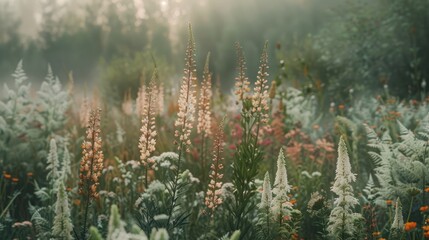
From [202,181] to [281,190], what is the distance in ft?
6.64

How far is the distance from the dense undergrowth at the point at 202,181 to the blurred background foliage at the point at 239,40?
1.44 metres

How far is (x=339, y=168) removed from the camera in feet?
10.6

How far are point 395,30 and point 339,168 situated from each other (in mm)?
10542

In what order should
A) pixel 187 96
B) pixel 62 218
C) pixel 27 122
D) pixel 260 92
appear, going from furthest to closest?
pixel 27 122
pixel 260 92
pixel 187 96
pixel 62 218

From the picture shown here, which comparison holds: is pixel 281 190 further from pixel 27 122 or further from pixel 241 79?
pixel 27 122

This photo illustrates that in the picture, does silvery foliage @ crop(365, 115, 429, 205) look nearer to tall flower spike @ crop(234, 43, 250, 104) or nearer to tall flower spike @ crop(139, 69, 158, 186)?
tall flower spike @ crop(234, 43, 250, 104)

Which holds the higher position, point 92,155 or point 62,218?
point 92,155

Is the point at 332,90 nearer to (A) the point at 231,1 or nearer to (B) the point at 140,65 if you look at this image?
(B) the point at 140,65

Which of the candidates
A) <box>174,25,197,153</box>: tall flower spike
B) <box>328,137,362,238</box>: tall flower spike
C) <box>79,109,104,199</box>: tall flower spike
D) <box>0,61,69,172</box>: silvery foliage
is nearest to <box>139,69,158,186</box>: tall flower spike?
<box>174,25,197,153</box>: tall flower spike

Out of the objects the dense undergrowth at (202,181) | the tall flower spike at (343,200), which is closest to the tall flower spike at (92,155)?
the dense undergrowth at (202,181)

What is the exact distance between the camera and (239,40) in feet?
68.8

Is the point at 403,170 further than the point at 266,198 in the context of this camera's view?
Yes

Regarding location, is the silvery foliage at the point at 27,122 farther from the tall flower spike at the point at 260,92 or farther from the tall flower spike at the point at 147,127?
the tall flower spike at the point at 260,92

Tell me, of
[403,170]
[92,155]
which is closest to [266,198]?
[92,155]
